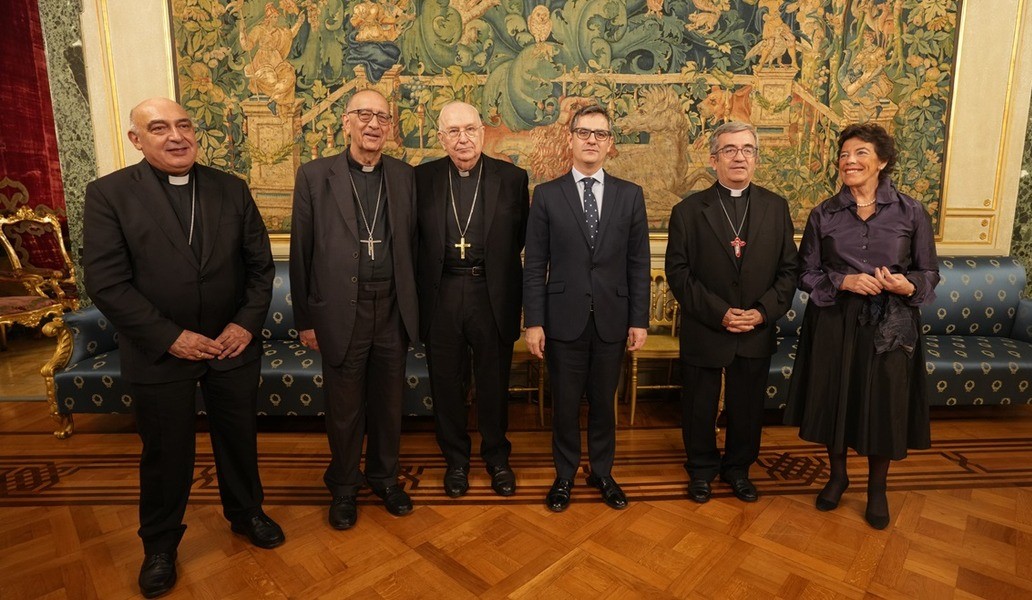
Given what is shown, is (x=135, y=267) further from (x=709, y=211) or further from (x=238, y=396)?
(x=709, y=211)

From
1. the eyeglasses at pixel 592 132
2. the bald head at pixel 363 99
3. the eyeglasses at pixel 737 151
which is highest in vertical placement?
the bald head at pixel 363 99

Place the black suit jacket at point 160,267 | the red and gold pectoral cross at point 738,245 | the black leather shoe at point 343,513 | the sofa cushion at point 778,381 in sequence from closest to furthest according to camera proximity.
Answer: the black suit jacket at point 160,267 → the black leather shoe at point 343,513 → the red and gold pectoral cross at point 738,245 → the sofa cushion at point 778,381

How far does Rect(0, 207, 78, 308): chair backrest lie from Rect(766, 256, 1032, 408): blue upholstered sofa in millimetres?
5623

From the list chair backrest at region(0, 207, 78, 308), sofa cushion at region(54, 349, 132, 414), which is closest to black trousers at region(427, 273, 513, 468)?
sofa cushion at region(54, 349, 132, 414)

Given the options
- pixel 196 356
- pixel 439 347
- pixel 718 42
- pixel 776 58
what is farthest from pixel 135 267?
pixel 776 58

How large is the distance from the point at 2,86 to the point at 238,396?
560cm

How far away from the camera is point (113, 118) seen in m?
4.14

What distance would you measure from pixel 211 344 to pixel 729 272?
2.19 m

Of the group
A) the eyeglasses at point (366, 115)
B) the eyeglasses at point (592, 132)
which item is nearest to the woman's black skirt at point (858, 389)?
the eyeglasses at point (592, 132)

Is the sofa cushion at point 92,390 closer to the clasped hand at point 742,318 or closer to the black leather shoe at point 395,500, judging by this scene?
the black leather shoe at point 395,500

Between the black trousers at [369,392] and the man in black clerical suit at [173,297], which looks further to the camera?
the black trousers at [369,392]

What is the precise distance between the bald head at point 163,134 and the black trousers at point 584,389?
1660 mm

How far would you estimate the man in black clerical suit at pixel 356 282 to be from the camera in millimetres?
2508

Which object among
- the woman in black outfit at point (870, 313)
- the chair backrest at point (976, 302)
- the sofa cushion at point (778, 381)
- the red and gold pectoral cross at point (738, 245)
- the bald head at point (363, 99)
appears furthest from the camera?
the chair backrest at point (976, 302)
